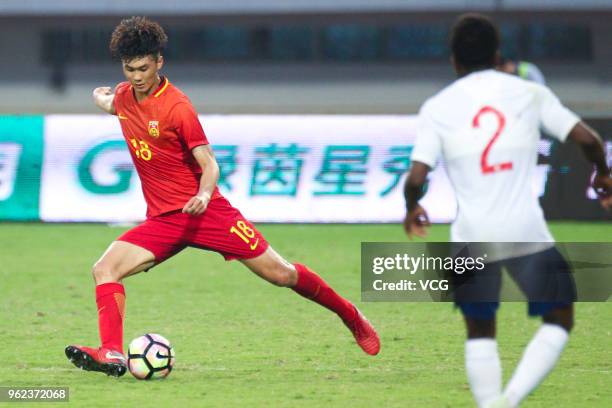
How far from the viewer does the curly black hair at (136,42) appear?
265 inches

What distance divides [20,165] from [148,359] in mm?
8813

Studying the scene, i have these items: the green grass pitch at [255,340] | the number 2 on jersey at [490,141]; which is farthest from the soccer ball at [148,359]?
the number 2 on jersey at [490,141]

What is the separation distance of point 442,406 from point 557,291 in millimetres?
1198

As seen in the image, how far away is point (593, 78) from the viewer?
27.4 m

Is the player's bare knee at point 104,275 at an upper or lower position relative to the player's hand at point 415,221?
lower

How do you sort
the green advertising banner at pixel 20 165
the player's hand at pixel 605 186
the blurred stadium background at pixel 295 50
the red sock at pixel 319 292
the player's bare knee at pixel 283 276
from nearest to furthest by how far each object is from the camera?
the player's hand at pixel 605 186 < the player's bare knee at pixel 283 276 < the red sock at pixel 319 292 < the green advertising banner at pixel 20 165 < the blurred stadium background at pixel 295 50

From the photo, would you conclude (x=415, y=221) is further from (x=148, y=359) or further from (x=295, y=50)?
(x=295, y=50)

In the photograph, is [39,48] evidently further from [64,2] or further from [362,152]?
[362,152]

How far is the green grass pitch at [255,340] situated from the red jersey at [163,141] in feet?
3.21

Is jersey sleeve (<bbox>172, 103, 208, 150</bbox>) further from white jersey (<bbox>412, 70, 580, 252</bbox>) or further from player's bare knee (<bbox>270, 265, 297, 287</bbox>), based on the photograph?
white jersey (<bbox>412, 70, 580, 252</bbox>)

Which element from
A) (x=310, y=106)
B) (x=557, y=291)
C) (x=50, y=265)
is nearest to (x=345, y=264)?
(x=50, y=265)

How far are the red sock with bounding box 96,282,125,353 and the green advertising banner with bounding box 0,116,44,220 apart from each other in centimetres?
866

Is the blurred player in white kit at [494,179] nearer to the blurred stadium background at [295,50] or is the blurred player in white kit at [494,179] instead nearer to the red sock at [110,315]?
the red sock at [110,315]

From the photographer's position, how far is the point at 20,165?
15211 mm
